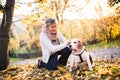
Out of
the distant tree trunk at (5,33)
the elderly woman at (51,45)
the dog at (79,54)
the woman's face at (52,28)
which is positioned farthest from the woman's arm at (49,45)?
the distant tree trunk at (5,33)

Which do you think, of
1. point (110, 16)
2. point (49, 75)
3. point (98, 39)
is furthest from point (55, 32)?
point (98, 39)

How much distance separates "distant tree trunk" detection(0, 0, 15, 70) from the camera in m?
8.23

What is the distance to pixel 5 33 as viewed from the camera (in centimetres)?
827

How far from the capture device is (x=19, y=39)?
36.0m

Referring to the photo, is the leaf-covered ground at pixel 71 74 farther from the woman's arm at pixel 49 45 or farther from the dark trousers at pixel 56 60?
the woman's arm at pixel 49 45

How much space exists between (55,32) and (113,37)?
66.4 ft

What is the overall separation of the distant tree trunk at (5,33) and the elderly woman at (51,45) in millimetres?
1961

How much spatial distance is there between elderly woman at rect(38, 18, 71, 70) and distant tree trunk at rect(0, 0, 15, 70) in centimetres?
196

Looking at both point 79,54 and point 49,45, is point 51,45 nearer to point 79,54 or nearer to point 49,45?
point 49,45

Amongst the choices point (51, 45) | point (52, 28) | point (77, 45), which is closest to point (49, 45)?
point (51, 45)

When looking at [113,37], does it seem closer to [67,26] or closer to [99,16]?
[99,16]

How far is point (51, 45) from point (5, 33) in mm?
2490

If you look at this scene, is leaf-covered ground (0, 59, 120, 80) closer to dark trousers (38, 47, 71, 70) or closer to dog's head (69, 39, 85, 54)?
dark trousers (38, 47, 71, 70)

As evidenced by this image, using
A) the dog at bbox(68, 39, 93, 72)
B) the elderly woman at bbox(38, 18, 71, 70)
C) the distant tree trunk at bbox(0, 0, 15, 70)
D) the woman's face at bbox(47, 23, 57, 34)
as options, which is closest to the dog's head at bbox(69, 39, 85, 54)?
the dog at bbox(68, 39, 93, 72)
